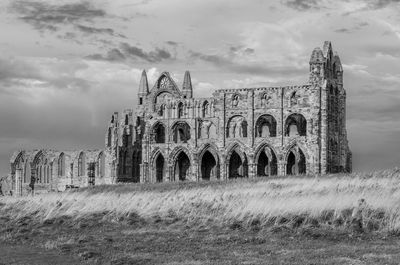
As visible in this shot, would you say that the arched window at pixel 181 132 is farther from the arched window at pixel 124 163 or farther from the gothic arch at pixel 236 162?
the gothic arch at pixel 236 162

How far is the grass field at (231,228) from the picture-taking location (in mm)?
17703

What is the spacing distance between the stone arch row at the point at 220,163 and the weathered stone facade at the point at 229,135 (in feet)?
0.31

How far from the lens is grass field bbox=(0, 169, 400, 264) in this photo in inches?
697

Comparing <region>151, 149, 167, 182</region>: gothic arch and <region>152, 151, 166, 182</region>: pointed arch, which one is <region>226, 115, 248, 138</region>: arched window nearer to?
<region>151, 149, 167, 182</region>: gothic arch

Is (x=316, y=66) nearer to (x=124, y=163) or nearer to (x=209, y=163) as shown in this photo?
(x=209, y=163)

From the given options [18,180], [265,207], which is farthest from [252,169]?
[265,207]

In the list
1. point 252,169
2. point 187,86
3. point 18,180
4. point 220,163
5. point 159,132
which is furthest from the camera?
point 18,180

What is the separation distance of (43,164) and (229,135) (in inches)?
993

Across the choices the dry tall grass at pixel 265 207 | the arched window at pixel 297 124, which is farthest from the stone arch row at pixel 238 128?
the dry tall grass at pixel 265 207

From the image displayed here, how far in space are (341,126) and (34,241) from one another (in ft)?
170

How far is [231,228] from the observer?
886 inches

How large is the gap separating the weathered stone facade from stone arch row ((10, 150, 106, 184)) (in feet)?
1.16

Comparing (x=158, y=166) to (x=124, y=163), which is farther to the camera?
(x=124, y=163)

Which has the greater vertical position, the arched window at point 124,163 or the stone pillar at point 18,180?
the arched window at point 124,163
